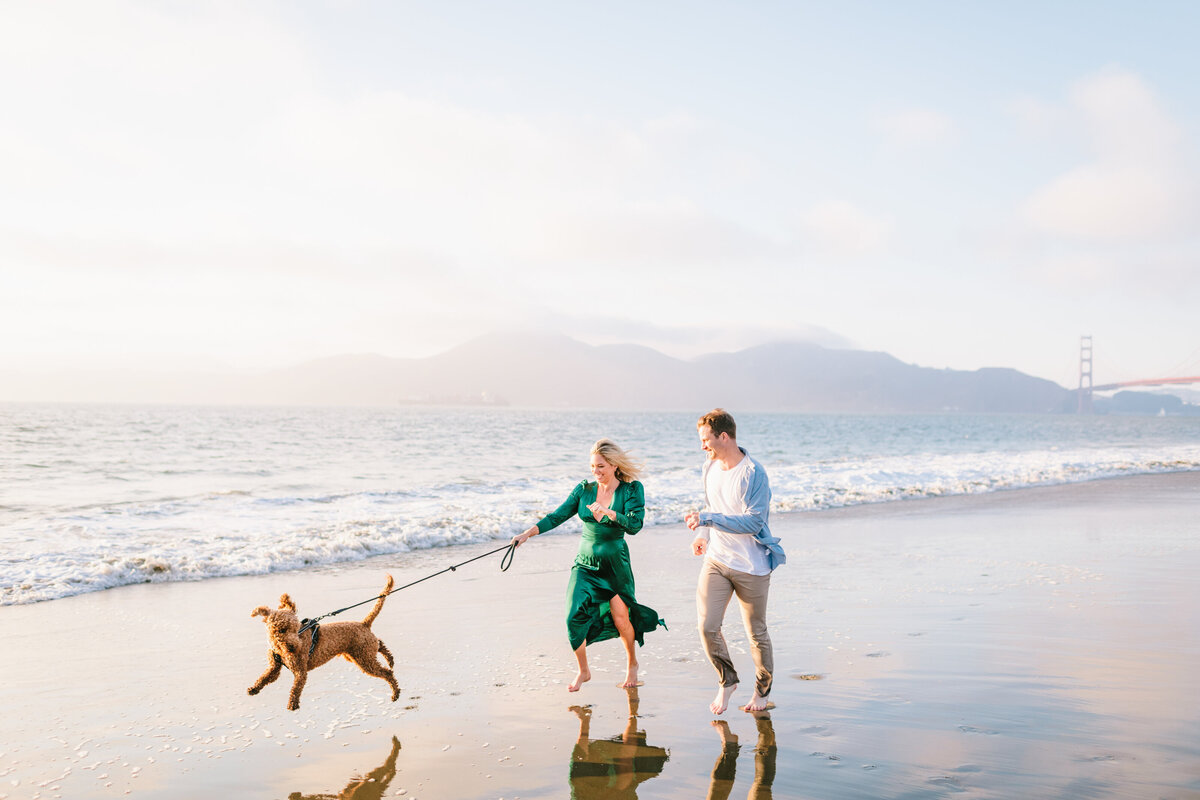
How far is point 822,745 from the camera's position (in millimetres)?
3949

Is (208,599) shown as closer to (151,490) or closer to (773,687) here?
(773,687)

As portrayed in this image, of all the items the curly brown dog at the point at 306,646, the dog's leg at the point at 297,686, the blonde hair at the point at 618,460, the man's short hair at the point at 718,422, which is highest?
the man's short hair at the point at 718,422

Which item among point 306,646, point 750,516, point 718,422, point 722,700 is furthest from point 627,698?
point 306,646

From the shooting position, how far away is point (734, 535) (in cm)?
441

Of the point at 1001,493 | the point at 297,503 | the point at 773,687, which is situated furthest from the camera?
the point at 1001,493

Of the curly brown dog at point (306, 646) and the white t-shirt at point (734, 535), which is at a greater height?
the white t-shirt at point (734, 535)

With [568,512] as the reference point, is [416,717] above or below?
below

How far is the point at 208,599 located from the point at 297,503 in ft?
26.9

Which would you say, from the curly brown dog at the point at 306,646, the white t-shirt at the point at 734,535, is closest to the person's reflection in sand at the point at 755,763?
the white t-shirt at the point at 734,535

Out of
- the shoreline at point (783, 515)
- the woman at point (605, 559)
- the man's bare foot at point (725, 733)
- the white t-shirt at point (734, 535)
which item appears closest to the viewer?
the man's bare foot at point (725, 733)

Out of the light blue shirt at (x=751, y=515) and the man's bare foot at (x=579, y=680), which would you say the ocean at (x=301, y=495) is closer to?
the man's bare foot at (x=579, y=680)

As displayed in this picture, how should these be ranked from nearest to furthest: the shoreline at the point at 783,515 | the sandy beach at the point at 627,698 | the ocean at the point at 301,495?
the sandy beach at the point at 627,698 < the shoreline at the point at 783,515 < the ocean at the point at 301,495

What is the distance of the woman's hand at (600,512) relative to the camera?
4.88m

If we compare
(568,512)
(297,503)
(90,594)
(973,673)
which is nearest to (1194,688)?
(973,673)
